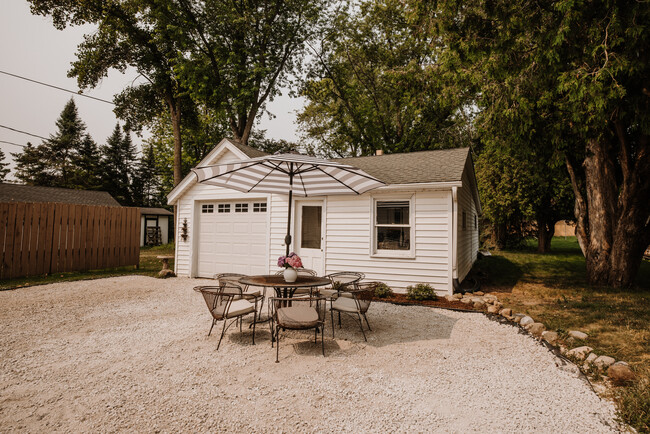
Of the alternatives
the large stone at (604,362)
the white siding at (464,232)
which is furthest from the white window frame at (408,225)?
the large stone at (604,362)

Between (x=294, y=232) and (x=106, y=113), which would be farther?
(x=106, y=113)

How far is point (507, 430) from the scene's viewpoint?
8.70ft

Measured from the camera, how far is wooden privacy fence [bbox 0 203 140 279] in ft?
32.1

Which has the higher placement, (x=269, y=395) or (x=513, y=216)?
(x=513, y=216)

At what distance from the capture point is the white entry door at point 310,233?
911 cm

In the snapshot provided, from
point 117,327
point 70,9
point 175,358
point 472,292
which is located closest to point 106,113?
point 70,9

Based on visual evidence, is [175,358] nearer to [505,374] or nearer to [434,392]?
[434,392]

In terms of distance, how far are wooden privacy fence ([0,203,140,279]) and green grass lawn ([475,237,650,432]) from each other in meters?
13.3

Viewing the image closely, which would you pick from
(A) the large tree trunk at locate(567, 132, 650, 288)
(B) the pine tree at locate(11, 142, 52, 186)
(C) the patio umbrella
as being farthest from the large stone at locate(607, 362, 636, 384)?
(B) the pine tree at locate(11, 142, 52, 186)

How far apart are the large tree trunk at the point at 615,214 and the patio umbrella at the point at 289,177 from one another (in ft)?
25.1

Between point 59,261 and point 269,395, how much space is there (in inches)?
455

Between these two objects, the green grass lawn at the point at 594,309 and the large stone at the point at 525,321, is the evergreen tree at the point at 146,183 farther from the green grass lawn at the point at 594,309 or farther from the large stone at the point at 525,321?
the large stone at the point at 525,321

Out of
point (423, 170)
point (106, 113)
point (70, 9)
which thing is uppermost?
point (70, 9)

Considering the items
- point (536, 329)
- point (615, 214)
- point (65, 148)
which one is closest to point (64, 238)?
point (536, 329)
